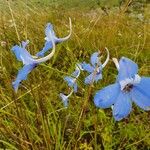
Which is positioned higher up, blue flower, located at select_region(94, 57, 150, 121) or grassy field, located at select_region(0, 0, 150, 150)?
grassy field, located at select_region(0, 0, 150, 150)

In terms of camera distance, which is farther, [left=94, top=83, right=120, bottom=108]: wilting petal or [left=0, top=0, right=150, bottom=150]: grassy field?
[left=0, top=0, right=150, bottom=150]: grassy field

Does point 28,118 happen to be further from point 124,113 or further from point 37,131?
point 124,113

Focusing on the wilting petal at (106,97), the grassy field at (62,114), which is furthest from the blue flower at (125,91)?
the grassy field at (62,114)

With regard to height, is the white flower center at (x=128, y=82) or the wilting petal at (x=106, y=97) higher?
the white flower center at (x=128, y=82)

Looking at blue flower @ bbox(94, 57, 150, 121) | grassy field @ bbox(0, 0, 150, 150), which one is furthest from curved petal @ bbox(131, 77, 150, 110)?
grassy field @ bbox(0, 0, 150, 150)

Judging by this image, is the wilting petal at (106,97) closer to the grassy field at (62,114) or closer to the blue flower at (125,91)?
the blue flower at (125,91)

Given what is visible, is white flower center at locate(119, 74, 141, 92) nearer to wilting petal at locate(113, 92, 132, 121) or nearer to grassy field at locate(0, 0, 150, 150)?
wilting petal at locate(113, 92, 132, 121)

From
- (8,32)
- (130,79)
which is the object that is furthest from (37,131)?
(8,32)
